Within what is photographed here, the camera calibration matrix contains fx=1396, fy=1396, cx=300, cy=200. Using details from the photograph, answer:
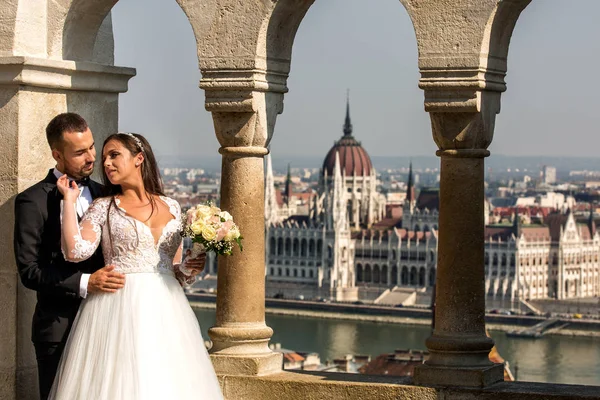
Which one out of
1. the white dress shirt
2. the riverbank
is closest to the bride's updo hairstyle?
the white dress shirt

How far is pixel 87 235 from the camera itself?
13.2 feet

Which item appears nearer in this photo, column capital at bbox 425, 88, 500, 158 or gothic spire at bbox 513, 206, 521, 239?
column capital at bbox 425, 88, 500, 158

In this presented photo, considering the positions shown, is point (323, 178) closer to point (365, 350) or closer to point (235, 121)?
point (365, 350)

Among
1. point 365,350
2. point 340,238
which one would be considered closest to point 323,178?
point 340,238

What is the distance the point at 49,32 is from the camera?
5184mm

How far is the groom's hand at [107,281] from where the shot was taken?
13.3 ft

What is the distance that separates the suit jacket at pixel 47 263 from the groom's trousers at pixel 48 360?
0.07 feet

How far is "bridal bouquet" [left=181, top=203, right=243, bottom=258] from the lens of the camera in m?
4.11

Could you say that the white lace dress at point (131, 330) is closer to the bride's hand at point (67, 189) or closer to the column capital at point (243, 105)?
the bride's hand at point (67, 189)

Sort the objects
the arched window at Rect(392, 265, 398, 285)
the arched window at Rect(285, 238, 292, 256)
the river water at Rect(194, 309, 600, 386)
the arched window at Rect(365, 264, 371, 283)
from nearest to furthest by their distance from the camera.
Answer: the river water at Rect(194, 309, 600, 386) → the arched window at Rect(392, 265, 398, 285) → the arched window at Rect(365, 264, 371, 283) → the arched window at Rect(285, 238, 292, 256)

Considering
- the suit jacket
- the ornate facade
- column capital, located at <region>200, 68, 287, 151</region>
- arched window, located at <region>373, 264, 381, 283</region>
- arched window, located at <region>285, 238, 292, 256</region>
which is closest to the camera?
the suit jacket

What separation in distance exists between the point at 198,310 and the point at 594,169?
10491 centimetres

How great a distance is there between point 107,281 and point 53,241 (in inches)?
10.0

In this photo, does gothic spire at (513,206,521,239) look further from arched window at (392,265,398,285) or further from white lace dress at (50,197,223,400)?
white lace dress at (50,197,223,400)
